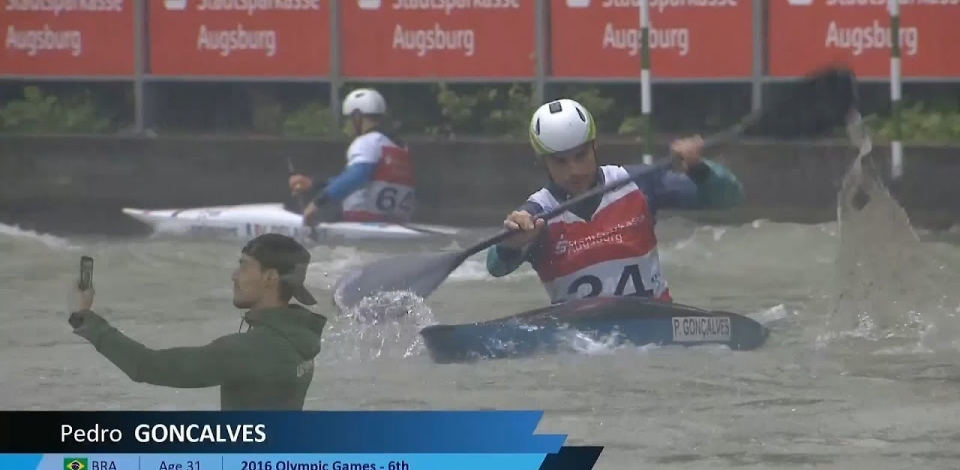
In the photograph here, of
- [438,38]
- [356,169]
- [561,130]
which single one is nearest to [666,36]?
[438,38]

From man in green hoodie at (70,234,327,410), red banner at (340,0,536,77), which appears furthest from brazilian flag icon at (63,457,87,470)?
red banner at (340,0,536,77)

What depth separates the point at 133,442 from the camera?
589 cm

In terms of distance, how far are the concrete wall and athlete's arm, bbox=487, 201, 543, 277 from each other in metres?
5.95

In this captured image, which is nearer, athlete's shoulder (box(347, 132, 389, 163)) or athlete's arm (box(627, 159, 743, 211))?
athlete's arm (box(627, 159, 743, 211))

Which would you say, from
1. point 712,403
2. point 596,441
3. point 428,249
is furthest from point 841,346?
point 428,249

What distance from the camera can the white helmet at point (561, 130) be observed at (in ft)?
28.3

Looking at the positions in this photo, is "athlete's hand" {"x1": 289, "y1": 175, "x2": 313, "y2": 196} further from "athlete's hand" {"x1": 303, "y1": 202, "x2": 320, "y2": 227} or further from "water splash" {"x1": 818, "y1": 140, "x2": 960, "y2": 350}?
"water splash" {"x1": 818, "y1": 140, "x2": 960, "y2": 350}

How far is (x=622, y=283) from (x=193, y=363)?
3.56 m

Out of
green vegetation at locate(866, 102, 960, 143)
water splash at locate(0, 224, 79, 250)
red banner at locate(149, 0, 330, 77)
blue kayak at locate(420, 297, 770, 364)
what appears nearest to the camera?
blue kayak at locate(420, 297, 770, 364)

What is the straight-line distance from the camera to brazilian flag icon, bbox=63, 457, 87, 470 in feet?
19.6

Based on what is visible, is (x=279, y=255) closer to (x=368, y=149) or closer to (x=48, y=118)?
(x=368, y=149)

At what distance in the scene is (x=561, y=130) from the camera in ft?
28.3

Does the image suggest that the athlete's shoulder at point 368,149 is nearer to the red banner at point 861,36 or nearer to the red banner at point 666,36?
the red banner at point 666,36

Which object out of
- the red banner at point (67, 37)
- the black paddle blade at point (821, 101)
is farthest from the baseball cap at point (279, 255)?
the red banner at point (67, 37)
